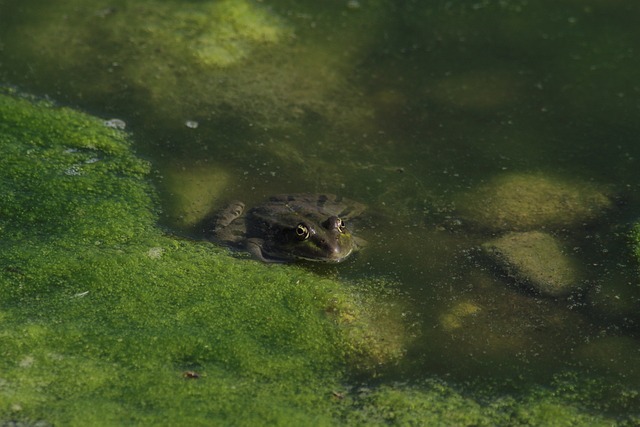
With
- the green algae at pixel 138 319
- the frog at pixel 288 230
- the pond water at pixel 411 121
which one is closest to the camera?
the green algae at pixel 138 319

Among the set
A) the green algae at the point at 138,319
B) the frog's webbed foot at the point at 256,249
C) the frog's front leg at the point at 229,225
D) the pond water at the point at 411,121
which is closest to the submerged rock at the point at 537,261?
the pond water at the point at 411,121

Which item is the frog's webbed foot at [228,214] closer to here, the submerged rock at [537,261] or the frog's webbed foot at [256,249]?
the frog's webbed foot at [256,249]

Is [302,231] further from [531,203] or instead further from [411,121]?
[411,121]

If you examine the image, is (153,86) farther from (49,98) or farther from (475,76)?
(475,76)

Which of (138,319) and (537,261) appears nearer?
(138,319)

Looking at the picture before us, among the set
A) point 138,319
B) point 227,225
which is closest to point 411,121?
point 227,225

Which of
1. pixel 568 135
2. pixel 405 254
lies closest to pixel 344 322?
pixel 405 254

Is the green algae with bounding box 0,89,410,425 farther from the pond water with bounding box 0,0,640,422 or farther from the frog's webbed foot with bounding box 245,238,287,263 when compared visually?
the pond water with bounding box 0,0,640,422
